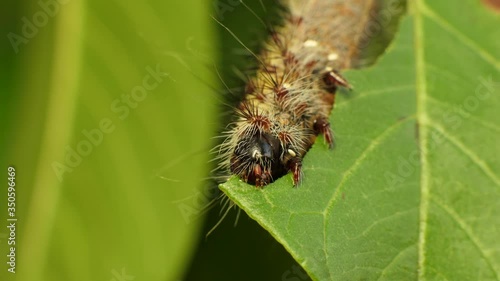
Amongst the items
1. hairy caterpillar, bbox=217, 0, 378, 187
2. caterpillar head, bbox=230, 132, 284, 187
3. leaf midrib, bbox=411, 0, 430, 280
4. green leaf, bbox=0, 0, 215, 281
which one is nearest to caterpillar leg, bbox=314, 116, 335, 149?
hairy caterpillar, bbox=217, 0, 378, 187

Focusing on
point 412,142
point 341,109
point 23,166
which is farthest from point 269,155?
point 23,166

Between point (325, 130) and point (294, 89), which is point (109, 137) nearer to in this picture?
point (325, 130)

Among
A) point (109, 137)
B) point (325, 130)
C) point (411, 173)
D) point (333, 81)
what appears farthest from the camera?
point (333, 81)

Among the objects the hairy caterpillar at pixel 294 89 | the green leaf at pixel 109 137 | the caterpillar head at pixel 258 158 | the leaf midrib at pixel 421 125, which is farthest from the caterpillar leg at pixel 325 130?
the green leaf at pixel 109 137

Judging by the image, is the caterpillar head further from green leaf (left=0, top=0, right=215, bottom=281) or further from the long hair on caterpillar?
green leaf (left=0, top=0, right=215, bottom=281)

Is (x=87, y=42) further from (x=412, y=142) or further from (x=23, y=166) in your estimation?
(x=412, y=142)

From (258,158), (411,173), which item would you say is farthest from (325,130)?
(411,173)
